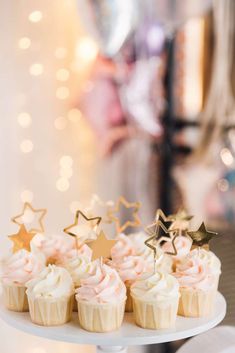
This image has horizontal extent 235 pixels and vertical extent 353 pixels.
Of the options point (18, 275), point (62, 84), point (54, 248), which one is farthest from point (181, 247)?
point (62, 84)

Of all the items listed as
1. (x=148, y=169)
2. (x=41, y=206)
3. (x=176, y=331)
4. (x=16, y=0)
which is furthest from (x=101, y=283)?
(x=148, y=169)

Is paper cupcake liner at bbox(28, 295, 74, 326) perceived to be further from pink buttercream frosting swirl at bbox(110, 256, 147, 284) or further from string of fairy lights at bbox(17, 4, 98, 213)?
string of fairy lights at bbox(17, 4, 98, 213)

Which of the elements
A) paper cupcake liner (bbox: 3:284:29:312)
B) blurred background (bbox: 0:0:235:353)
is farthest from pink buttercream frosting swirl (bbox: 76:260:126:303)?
blurred background (bbox: 0:0:235:353)

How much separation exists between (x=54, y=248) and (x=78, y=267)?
0.19 meters

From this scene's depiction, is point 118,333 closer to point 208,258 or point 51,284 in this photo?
point 51,284

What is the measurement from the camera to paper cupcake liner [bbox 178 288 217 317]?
146cm

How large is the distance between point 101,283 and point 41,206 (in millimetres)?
1435

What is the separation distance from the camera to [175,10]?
10.0 feet

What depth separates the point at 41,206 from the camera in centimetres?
282

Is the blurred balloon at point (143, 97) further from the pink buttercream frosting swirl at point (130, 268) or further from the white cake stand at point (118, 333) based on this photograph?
the white cake stand at point (118, 333)

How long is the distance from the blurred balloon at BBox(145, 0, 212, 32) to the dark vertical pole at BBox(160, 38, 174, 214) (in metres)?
0.11

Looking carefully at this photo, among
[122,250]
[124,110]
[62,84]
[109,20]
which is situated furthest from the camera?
[124,110]

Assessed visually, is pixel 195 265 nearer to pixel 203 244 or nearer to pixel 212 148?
pixel 203 244

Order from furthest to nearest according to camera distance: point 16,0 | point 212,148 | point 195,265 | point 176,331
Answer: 1. point 212,148
2. point 16,0
3. point 195,265
4. point 176,331
